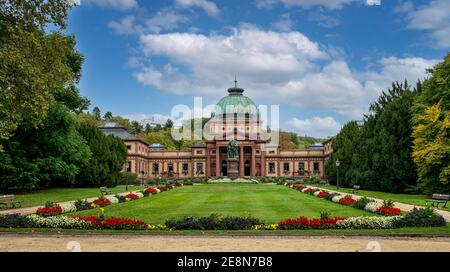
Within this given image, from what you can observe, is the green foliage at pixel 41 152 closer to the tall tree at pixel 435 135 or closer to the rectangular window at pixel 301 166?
the tall tree at pixel 435 135

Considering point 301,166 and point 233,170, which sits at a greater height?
point 301,166

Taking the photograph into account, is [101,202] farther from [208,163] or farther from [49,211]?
[208,163]

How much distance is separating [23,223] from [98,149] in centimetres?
3785

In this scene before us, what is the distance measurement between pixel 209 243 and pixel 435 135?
26.2 meters

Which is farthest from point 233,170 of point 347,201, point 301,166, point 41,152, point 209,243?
point 209,243

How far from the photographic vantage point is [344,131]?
62844 mm

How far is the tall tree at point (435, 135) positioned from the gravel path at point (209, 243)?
1962cm

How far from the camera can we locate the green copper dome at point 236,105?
362ft

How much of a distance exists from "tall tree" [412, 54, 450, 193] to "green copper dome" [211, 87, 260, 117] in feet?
242

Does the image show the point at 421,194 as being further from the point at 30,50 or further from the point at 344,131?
the point at 30,50

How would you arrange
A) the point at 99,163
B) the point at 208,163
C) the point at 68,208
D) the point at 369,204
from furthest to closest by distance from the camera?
the point at 208,163 → the point at 99,163 → the point at 369,204 → the point at 68,208

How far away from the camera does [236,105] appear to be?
4363 inches

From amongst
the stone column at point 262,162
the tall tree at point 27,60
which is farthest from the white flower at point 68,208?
the stone column at point 262,162
